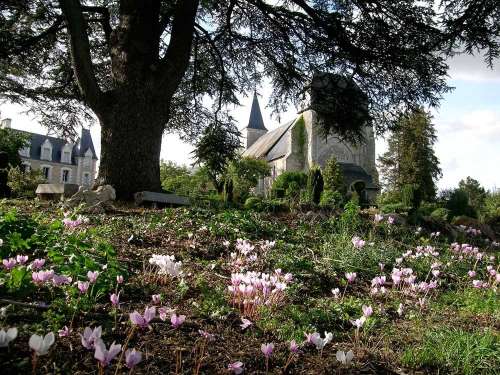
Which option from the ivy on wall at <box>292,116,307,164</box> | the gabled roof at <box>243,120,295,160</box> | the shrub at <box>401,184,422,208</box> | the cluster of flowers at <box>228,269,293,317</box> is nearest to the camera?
the cluster of flowers at <box>228,269,293,317</box>

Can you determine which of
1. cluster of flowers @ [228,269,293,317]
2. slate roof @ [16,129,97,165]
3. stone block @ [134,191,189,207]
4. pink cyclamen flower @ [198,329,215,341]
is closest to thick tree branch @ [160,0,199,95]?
stone block @ [134,191,189,207]

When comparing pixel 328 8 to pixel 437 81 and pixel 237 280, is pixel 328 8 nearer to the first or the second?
pixel 437 81

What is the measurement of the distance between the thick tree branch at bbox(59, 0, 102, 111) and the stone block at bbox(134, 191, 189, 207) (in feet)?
5.93

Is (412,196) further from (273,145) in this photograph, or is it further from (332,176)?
(273,145)

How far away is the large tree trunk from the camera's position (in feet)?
25.2

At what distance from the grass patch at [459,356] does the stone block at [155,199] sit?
5637 millimetres

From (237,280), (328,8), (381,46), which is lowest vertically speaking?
(237,280)

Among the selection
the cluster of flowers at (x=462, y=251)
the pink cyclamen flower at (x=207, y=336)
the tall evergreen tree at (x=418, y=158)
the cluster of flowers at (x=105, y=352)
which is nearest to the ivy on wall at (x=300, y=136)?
the tall evergreen tree at (x=418, y=158)

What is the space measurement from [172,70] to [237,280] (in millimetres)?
6344

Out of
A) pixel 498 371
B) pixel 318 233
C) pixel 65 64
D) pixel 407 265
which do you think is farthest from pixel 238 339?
pixel 65 64

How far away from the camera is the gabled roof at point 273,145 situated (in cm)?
4891

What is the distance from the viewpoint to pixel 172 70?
318 inches

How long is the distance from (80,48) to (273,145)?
45.1 m

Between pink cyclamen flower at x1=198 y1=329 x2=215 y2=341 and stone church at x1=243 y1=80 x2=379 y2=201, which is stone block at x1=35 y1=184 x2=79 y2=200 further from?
stone church at x1=243 y1=80 x2=379 y2=201
